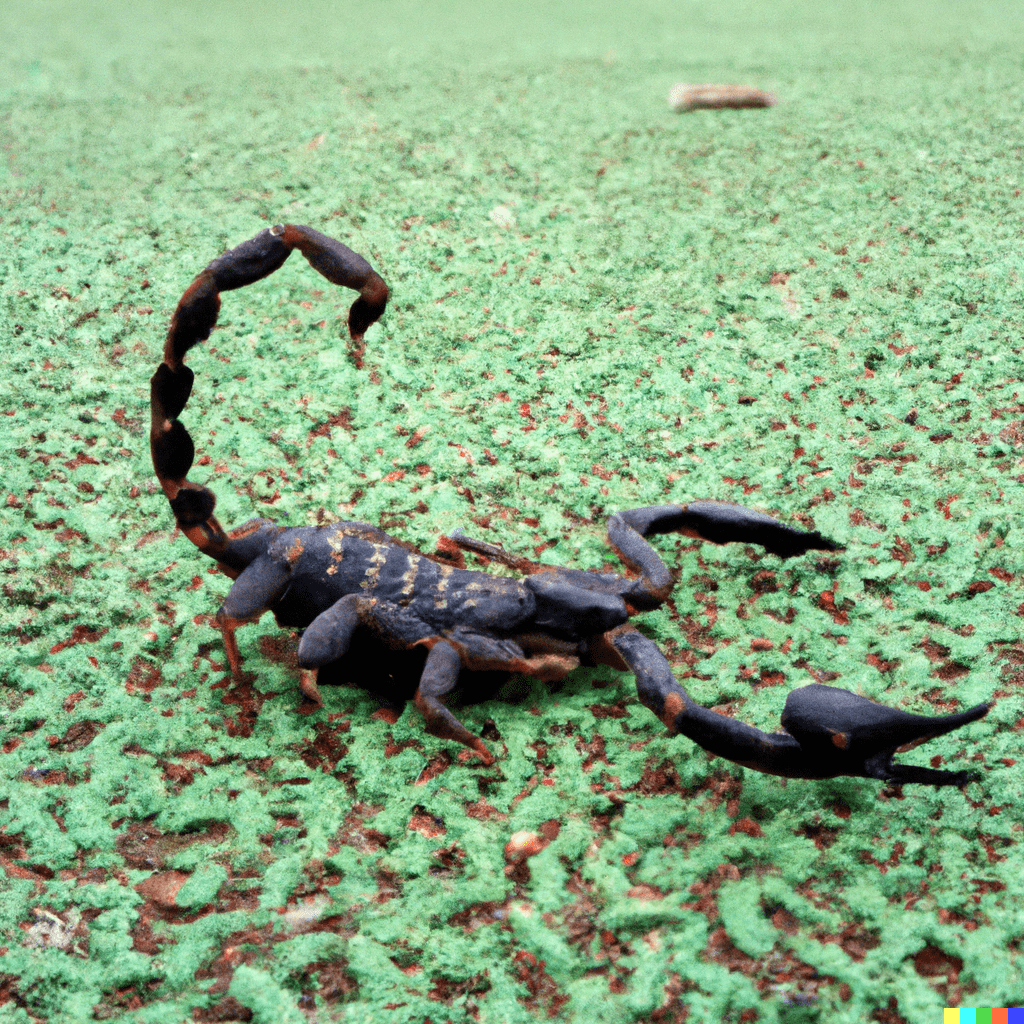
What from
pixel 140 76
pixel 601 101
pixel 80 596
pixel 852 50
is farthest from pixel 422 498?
pixel 852 50

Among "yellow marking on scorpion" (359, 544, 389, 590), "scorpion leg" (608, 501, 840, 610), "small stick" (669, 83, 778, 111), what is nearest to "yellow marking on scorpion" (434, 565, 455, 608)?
"yellow marking on scorpion" (359, 544, 389, 590)

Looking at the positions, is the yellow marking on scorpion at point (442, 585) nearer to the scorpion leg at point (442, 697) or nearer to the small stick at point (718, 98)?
the scorpion leg at point (442, 697)

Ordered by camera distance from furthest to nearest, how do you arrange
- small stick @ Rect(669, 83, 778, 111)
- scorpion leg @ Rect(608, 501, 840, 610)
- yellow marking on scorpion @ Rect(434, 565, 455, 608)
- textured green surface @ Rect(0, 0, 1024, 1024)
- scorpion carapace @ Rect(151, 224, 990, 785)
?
small stick @ Rect(669, 83, 778, 111) → scorpion leg @ Rect(608, 501, 840, 610) → yellow marking on scorpion @ Rect(434, 565, 455, 608) → scorpion carapace @ Rect(151, 224, 990, 785) → textured green surface @ Rect(0, 0, 1024, 1024)

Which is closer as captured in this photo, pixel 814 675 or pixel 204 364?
pixel 814 675

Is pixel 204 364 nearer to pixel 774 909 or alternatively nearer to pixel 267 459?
pixel 267 459

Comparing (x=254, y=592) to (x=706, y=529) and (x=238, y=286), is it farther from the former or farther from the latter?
(x=706, y=529)

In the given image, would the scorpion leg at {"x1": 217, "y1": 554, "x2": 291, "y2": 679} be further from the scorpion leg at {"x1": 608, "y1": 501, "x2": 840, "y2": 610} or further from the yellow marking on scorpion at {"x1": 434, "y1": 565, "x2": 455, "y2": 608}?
the scorpion leg at {"x1": 608, "y1": 501, "x2": 840, "y2": 610}

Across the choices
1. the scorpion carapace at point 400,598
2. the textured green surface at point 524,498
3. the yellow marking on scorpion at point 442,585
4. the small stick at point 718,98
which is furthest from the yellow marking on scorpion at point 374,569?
the small stick at point 718,98
